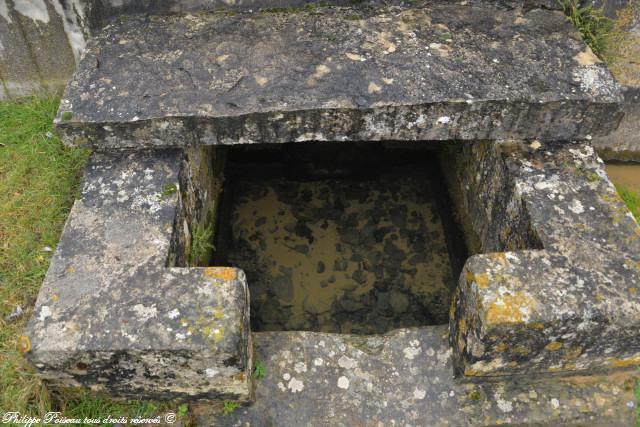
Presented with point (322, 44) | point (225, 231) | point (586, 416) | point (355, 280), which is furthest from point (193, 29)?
point (586, 416)

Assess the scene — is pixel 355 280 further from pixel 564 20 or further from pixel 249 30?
pixel 564 20

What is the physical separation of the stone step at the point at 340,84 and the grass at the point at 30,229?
496mm

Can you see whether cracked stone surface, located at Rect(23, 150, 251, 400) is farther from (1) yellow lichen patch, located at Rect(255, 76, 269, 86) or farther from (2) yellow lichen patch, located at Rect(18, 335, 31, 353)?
(1) yellow lichen patch, located at Rect(255, 76, 269, 86)

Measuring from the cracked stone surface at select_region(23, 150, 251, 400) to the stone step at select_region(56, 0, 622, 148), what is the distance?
0.47 meters

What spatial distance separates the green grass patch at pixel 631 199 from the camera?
3654mm

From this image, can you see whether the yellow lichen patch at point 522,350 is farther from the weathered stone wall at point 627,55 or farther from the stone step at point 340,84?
the weathered stone wall at point 627,55

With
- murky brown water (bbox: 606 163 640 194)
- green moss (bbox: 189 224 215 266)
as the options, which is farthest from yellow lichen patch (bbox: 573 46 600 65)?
green moss (bbox: 189 224 215 266)

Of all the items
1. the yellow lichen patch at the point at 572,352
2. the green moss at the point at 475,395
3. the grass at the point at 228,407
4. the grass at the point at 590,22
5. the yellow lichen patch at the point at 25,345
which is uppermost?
the grass at the point at 590,22

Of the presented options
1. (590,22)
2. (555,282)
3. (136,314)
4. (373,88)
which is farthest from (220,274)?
(590,22)

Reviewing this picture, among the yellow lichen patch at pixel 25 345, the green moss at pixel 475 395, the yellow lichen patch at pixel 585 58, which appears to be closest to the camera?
the yellow lichen patch at pixel 25 345

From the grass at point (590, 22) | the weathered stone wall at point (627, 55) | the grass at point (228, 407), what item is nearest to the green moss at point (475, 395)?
the grass at point (228, 407)

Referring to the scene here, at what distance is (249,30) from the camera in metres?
3.09

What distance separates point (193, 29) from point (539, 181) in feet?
6.87

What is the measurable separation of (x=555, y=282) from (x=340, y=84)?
1405mm
